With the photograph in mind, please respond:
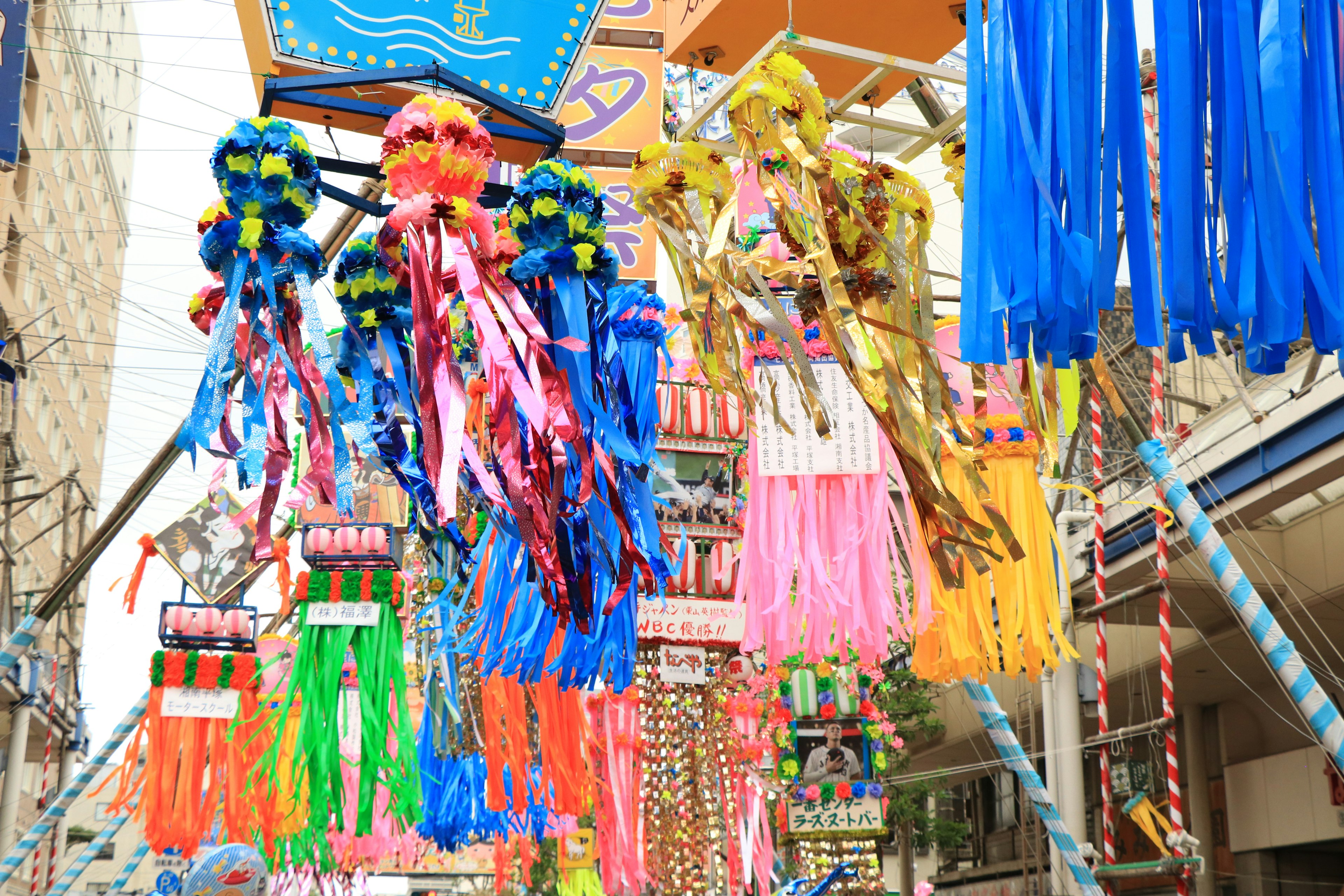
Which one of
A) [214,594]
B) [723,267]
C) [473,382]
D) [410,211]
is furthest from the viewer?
[214,594]

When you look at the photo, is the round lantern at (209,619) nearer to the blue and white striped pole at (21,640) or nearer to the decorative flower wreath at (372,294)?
the blue and white striped pole at (21,640)

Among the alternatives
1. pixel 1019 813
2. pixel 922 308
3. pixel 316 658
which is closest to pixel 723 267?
pixel 922 308

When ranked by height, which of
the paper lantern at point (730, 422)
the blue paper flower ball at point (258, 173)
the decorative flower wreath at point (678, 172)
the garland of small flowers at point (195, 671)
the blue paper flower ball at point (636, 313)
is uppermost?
the paper lantern at point (730, 422)

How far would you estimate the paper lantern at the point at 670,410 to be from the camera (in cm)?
531

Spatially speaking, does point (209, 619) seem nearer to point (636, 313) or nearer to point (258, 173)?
point (636, 313)

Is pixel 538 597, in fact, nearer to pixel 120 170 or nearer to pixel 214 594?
pixel 214 594

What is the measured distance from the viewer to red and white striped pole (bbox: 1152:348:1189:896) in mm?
5504

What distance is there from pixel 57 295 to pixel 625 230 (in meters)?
4.56

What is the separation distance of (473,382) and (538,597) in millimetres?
668

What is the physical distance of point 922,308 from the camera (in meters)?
2.43

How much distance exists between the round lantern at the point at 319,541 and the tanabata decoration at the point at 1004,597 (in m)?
2.71

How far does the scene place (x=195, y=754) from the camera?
19.6 ft

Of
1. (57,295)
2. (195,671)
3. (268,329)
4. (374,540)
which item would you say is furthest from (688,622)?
(57,295)

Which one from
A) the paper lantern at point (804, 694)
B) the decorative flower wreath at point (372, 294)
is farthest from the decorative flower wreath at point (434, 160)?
the paper lantern at point (804, 694)
